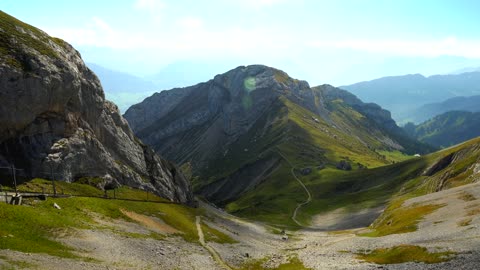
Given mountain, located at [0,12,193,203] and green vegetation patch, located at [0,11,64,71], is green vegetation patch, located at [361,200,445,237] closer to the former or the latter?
mountain, located at [0,12,193,203]

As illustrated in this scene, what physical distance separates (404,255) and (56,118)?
87709mm

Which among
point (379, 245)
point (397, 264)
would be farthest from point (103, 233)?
point (379, 245)

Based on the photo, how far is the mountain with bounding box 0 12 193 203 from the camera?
9594 centimetres

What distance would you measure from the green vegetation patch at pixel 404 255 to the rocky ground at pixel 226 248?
1577 millimetres

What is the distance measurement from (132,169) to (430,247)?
310 feet

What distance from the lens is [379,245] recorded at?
7719cm

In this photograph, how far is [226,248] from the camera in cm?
8612

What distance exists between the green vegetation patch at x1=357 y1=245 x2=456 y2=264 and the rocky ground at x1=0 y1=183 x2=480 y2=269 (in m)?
1.58

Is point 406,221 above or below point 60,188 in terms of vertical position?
below

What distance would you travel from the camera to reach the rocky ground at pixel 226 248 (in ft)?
167

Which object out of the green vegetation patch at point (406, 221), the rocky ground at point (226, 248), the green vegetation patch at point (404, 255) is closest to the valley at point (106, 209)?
the green vegetation patch at point (404, 255)

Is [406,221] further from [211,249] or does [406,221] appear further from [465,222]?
[211,249]

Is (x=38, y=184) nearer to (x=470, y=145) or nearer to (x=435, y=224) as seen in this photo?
(x=435, y=224)

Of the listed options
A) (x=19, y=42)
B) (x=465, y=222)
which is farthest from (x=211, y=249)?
(x=19, y=42)
